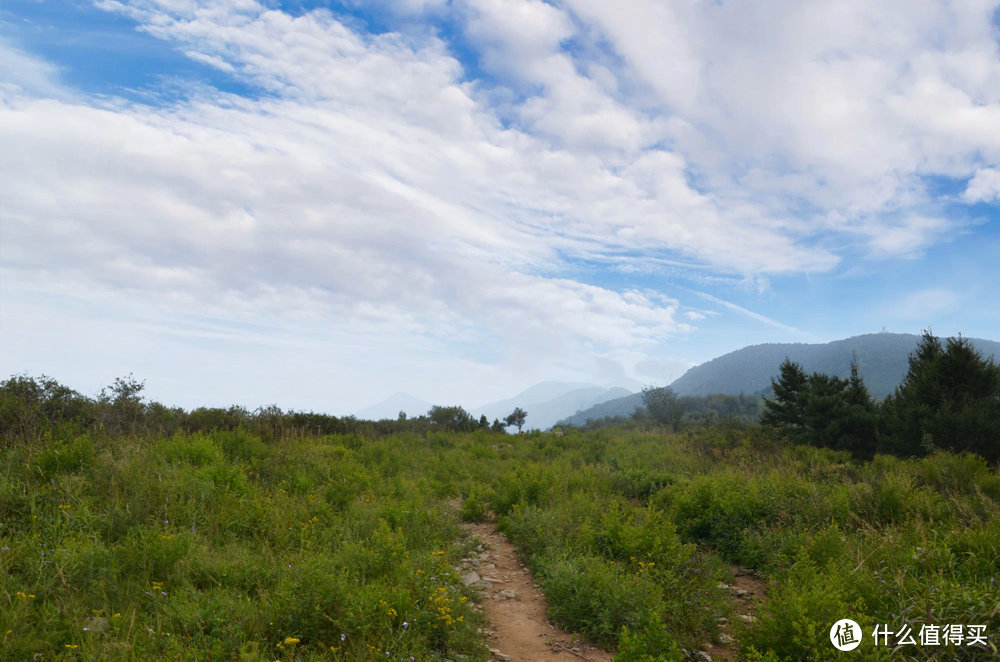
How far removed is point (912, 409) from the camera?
25266 mm

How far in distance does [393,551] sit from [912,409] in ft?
95.8

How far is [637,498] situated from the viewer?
1055 cm

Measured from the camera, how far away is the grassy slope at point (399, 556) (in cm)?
415

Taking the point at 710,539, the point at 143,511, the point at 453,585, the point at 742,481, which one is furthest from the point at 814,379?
the point at 143,511

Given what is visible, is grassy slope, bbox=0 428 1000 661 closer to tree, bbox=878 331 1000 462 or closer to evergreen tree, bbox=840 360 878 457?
tree, bbox=878 331 1000 462

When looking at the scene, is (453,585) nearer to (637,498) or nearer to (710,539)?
(710,539)

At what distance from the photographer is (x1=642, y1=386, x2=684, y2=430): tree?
2175 inches

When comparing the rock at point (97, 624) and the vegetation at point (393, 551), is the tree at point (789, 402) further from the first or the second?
the rock at point (97, 624)

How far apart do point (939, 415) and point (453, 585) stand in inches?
1088

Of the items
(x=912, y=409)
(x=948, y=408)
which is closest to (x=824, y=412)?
(x=912, y=409)

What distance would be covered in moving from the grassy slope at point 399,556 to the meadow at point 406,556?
0.03 metres

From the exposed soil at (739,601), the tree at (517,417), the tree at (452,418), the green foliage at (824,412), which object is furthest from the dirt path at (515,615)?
the tree at (517,417)

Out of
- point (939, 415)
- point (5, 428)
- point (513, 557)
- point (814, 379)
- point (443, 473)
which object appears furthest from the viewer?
point (814, 379)

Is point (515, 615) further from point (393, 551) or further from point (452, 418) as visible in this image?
point (452, 418)
